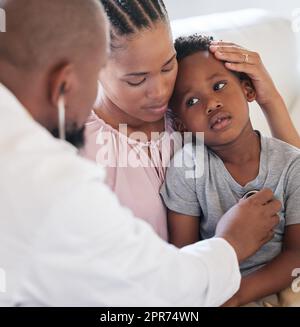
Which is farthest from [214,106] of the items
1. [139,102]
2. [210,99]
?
[139,102]

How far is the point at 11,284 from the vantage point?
0.64 m

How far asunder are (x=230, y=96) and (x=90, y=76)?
264mm

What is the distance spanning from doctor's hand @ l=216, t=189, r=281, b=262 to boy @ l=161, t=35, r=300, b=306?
3cm

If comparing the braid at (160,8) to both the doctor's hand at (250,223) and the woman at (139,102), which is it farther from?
the doctor's hand at (250,223)

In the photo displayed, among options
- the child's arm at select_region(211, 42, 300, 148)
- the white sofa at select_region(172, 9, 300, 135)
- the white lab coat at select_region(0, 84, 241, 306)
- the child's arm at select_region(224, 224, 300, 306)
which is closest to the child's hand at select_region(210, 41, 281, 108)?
the child's arm at select_region(211, 42, 300, 148)

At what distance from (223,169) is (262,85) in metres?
0.17

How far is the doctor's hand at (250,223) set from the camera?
0.76 metres

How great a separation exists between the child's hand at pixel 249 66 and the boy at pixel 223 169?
13 millimetres

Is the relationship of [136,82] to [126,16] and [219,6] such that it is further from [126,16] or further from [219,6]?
[219,6]

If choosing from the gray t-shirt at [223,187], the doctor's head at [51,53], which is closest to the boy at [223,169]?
the gray t-shirt at [223,187]

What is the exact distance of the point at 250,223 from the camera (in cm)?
78

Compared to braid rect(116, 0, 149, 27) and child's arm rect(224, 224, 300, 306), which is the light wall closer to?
braid rect(116, 0, 149, 27)

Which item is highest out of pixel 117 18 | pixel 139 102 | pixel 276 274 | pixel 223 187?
pixel 117 18
